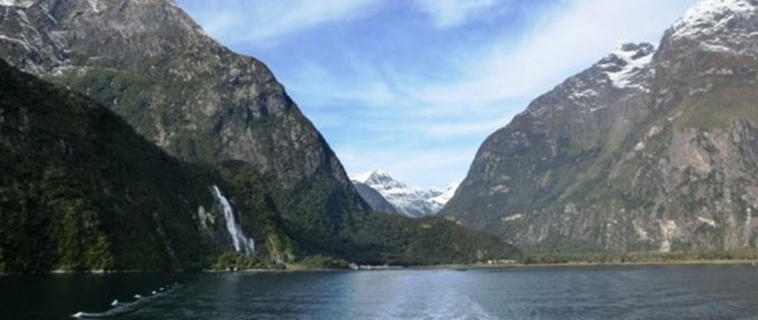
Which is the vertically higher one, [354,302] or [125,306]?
[354,302]

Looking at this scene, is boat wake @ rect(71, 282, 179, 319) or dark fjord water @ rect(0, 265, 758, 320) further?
dark fjord water @ rect(0, 265, 758, 320)

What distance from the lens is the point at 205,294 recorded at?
17288 centimetres

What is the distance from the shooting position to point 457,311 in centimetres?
14312

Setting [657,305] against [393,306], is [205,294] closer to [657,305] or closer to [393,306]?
[393,306]

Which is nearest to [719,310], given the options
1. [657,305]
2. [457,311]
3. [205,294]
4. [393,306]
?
[657,305]

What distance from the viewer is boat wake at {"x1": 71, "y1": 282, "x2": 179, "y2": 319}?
116 meters

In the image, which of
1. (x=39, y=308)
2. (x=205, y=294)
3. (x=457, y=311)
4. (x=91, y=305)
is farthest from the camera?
(x=205, y=294)

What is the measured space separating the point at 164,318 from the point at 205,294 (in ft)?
176

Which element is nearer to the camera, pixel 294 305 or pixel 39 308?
pixel 39 308

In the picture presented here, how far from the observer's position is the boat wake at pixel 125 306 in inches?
4549

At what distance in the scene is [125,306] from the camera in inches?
5226

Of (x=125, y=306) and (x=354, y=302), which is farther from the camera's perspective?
(x=354, y=302)

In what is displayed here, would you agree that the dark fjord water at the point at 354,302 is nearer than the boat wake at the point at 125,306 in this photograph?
No

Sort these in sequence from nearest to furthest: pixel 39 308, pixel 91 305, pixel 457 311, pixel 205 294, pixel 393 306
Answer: pixel 39 308, pixel 91 305, pixel 457 311, pixel 393 306, pixel 205 294
